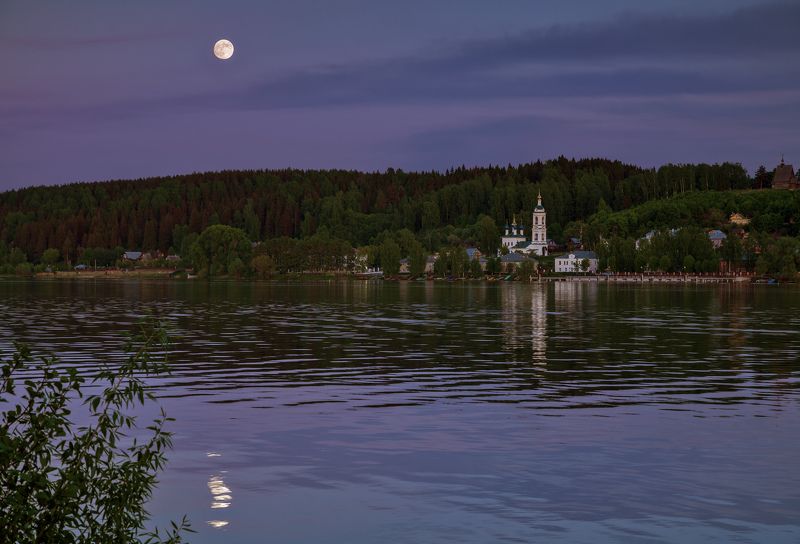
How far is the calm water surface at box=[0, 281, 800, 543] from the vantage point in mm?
17047

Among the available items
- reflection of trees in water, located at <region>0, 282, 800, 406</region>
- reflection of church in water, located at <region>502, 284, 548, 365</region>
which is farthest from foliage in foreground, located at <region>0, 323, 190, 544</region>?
reflection of church in water, located at <region>502, 284, 548, 365</region>

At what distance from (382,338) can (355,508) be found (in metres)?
38.4

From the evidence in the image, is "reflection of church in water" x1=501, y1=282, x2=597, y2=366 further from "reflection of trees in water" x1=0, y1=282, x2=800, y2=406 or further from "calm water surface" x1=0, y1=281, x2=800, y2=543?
"calm water surface" x1=0, y1=281, x2=800, y2=543

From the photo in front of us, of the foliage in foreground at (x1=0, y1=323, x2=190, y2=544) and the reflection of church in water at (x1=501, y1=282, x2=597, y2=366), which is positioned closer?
the foliage in foreground at (x1=0, y1=323, x2=190, y2=544)

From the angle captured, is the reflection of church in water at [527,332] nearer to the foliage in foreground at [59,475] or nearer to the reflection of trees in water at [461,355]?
the reflection of trees in water at [461,355]

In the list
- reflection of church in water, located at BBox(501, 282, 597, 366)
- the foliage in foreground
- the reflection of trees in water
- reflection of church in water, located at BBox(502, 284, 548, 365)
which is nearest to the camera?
the foliage in foreground

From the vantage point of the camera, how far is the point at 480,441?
2361cm

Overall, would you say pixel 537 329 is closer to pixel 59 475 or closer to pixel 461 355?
pixel 461 355

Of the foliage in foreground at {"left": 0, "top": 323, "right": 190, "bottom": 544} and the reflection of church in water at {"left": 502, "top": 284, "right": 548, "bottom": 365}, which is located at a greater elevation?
the foliage in foreground at {"left": 0, "top": 323, "right": 190, "bottom": 544}

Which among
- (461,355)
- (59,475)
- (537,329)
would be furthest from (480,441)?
(537,329)

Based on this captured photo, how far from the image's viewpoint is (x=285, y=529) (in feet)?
54.9

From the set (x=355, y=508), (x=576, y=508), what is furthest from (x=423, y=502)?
(x=576, y=508)

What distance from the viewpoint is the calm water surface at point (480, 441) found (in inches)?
671

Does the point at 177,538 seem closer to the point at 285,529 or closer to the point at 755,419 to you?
the point at 285,529
